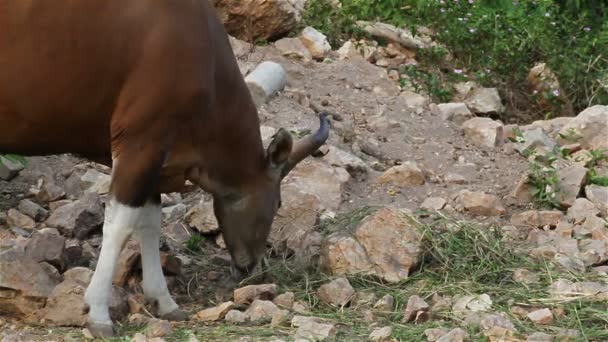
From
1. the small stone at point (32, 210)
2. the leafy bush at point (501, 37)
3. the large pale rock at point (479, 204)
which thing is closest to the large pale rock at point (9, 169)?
the small stone at point (32, 210)

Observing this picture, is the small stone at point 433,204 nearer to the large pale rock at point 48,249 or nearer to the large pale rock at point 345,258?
the large pale rock at point 345,258

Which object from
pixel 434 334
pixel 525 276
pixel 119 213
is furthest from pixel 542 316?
pixel 119 213

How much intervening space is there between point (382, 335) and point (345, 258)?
1277mm

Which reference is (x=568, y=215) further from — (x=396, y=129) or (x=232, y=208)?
(x=232, y=208)

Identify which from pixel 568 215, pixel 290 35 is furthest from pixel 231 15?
pixel 568 215

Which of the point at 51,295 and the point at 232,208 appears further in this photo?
the point at 232,208

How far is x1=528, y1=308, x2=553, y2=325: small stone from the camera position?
7.79 m

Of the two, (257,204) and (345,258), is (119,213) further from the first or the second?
(345,258)

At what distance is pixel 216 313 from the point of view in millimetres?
7957

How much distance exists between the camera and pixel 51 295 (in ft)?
25.3

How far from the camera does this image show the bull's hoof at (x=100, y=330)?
751 cm

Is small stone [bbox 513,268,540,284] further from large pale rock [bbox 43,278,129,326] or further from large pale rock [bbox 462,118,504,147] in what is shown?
large pale rock [bbox 462,118,504,147]

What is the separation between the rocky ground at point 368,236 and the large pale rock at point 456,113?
19mm

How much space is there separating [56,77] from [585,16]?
29.9 feet
